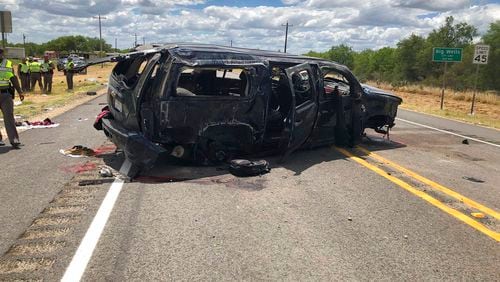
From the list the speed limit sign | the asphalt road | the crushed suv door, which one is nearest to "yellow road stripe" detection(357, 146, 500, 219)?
the asphalt road

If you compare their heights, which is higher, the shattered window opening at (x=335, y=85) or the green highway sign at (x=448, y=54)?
the green highway sign at (x=448, y=54)

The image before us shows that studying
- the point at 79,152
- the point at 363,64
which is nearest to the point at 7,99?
the point at 79,152

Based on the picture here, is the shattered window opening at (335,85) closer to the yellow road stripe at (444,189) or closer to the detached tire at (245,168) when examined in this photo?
the yellow road stripe at (444,189)

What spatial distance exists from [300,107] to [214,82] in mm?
1555

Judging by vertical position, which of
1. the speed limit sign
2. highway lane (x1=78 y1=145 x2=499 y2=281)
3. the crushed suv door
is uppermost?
the speed limit sign

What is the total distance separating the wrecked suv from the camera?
6473 millimetres

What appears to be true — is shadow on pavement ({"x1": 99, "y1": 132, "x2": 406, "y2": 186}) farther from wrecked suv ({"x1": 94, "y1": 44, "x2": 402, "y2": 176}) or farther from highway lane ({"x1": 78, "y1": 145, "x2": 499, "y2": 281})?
highway lane ({"x1": 78, "y1": 145, "x2": 499, "y2": 281})

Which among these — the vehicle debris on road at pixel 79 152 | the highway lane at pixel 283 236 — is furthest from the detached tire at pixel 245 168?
the vehicle debris on road at pixel 79 152

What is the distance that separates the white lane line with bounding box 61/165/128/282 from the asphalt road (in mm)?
50

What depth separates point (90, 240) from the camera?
4246 millimetres

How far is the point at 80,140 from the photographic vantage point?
9445mm

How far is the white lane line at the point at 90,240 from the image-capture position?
362cm

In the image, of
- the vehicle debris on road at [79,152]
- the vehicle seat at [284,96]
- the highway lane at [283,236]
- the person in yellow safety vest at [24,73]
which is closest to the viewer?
the highway lane at [283,236]

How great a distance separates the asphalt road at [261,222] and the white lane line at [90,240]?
0.05 meters
